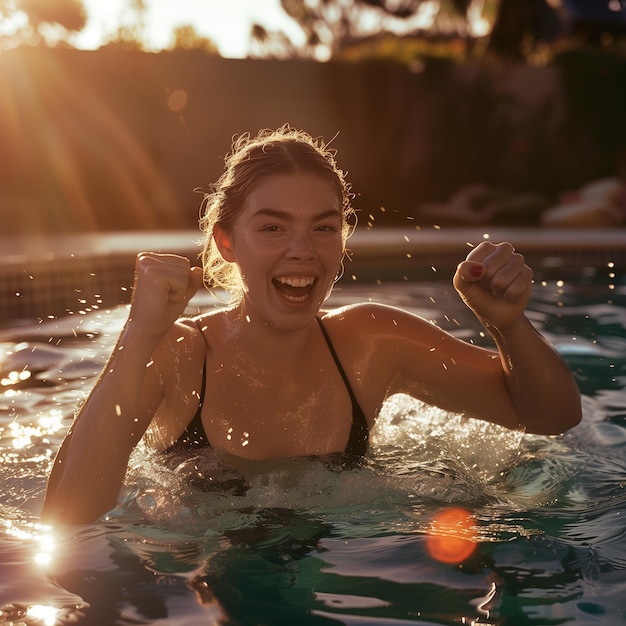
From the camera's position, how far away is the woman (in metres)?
2.69

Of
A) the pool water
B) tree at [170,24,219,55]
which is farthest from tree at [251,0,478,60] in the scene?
the pool water

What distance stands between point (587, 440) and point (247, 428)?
1.77m

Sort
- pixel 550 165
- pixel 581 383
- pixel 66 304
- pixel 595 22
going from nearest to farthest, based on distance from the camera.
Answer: pixel 581 383, pixel 66 304, pixel 550 165, pixel 595 22

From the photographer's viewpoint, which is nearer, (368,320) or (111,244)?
(368,320)

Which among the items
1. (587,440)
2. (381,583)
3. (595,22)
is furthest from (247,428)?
(595,22)

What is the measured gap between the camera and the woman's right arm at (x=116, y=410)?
2639mm

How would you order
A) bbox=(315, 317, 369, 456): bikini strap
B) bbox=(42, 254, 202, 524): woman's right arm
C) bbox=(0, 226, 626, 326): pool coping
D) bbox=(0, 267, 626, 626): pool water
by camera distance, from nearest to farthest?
bbox=(0, 267, 626, 626): pool water → bbox=(42, 254, 202, 524): woman's right arm → bbox=(315, 317, 369, 456): bikini strap → bbox=(0, 226, 626, 326): pool coping

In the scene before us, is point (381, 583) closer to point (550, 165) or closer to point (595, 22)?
point (550, 165)

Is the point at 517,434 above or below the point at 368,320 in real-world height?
below

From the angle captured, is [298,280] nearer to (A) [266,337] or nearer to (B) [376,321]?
(A) [266,337]

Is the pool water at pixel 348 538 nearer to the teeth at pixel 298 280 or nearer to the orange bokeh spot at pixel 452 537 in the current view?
the orange bokeh spot at pixel 452 537

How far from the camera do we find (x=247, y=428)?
3.26m

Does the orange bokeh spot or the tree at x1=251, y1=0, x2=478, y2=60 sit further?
the tree at x1=251, y1=0, x2=478, y2=60

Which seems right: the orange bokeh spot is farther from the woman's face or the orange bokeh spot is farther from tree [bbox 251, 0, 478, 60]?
→ tree [bbox 251, 0, 478, 60]
